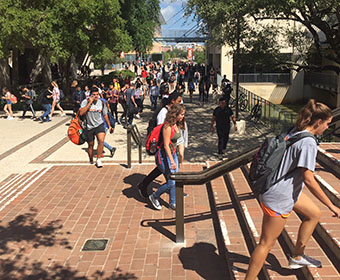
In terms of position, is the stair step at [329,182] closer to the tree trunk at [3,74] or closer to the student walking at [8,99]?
the student walking at [8,99]

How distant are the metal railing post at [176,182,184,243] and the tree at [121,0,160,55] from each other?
28531mm

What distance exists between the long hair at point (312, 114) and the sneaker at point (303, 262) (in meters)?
1.49

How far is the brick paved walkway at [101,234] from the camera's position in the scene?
4738 mm

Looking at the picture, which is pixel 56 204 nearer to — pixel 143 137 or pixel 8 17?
pixel 143 137

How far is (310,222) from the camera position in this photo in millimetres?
3598

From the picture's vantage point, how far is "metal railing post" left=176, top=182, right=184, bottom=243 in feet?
16.0

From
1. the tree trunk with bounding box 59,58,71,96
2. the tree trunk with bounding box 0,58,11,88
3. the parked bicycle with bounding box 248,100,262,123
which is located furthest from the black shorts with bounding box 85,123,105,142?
the tree trunk with bounding box 0,58,11,88

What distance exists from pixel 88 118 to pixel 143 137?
4.27 metres

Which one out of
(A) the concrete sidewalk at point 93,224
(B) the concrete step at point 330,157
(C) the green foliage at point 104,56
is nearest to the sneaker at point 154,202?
(A) the concrete sidewalk at point 93,224

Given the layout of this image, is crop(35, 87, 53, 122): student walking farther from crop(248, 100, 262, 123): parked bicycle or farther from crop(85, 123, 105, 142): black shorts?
crop(248, 100, 262, 123): parked bicycle

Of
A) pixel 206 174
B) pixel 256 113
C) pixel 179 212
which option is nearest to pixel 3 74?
pixel 256 113

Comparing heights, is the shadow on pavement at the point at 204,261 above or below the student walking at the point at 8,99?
below

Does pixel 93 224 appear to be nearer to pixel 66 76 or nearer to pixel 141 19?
pixel 66 76

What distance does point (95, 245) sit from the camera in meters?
5.30
